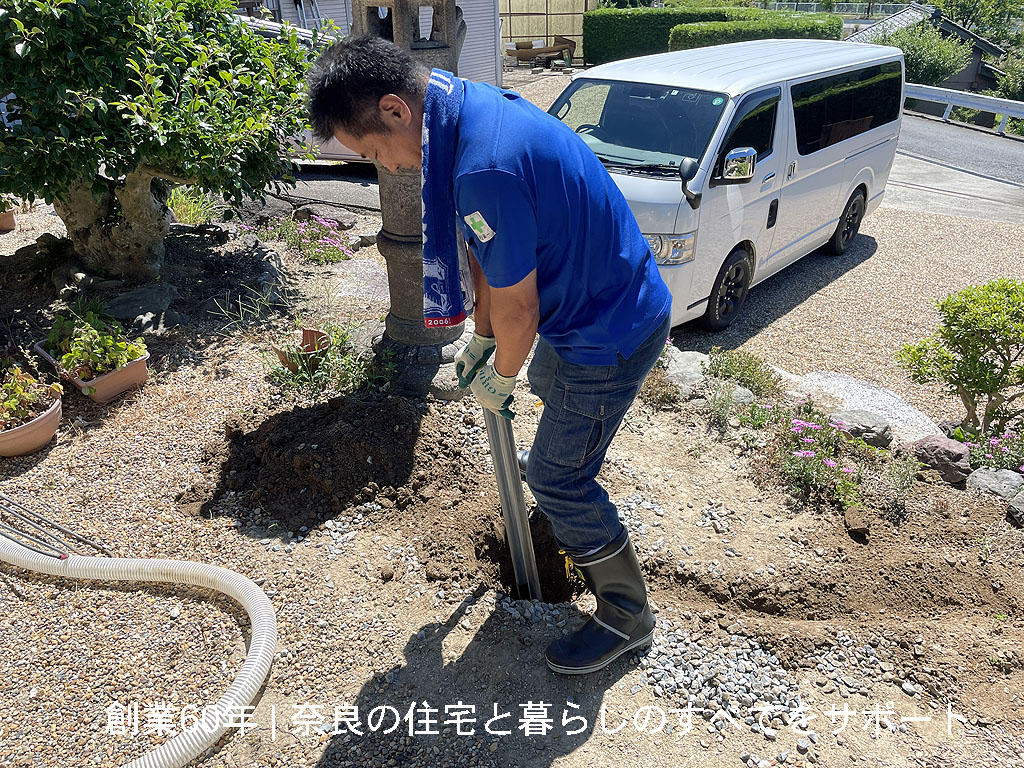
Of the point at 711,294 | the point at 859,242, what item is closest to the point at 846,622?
the point at 711,294

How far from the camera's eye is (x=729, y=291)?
5941 mm

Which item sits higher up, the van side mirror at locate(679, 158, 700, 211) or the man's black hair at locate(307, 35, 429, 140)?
the man's black hair at locate(307, 35, 429, 140)

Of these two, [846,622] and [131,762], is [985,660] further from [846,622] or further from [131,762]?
[131,762]

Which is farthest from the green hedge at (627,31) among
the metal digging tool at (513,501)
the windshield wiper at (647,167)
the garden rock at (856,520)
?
the metal digging tool at (513,501)

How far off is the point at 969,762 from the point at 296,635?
227 cm

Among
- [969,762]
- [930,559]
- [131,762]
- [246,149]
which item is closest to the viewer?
[131,762]

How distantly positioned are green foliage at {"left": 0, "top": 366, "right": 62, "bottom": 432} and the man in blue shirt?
2.33 metres

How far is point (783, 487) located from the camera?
351 cm

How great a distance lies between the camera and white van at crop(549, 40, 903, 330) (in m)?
5.17

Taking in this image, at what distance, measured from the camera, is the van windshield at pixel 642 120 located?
536cm

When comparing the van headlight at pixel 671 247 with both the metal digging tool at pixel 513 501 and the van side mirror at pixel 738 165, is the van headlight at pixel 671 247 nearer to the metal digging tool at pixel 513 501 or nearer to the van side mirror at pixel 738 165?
the van side mirror at pixel 738 165

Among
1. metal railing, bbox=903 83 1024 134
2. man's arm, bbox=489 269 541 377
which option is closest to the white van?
man's arm, bbox=489 269 541 377

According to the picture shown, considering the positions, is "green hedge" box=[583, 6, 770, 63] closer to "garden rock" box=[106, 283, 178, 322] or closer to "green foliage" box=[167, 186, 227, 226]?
"green foliage" box=[167, 186, 227, 226]

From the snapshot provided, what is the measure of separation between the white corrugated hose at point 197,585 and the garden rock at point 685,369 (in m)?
2.61
